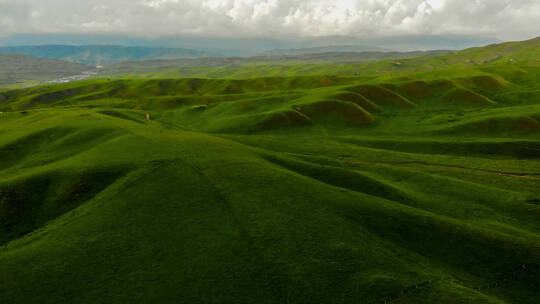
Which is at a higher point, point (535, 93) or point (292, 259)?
point (535, 93)

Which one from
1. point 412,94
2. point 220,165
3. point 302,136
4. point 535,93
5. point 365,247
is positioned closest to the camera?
point 365,247

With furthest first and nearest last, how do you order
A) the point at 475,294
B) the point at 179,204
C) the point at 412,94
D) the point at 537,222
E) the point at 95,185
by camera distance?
the point at 412,94 < the point at 95,185 < the point at 537,222 < the point at 179,204 < the point at 475,294

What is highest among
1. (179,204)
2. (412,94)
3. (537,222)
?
(412,94)

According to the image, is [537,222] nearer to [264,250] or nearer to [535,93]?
[264,250]

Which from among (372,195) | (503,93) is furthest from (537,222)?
(503,93)

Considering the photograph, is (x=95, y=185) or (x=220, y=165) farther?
(x=220, y=165)

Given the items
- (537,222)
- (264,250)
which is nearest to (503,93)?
(537,222)

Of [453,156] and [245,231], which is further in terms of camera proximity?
[453,156]

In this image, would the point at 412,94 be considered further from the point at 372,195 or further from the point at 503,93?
the point at 372,195

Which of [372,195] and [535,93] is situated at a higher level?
[535,93]
